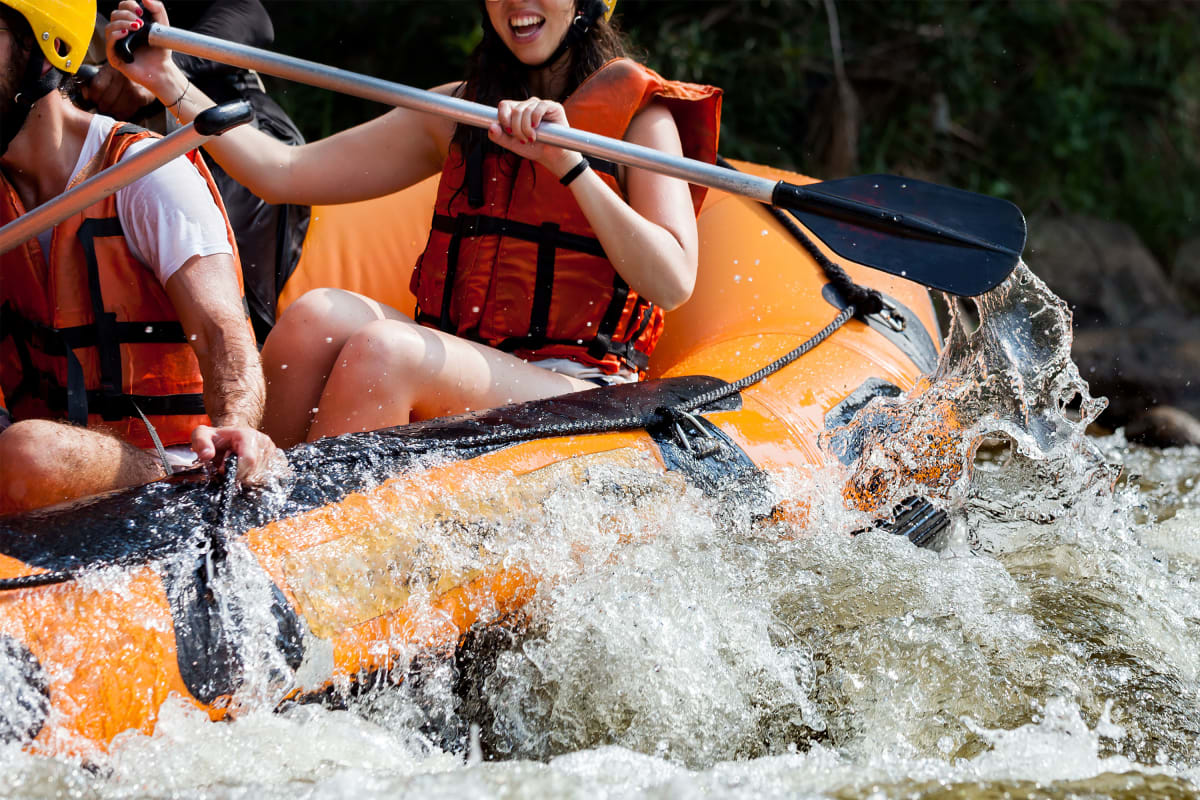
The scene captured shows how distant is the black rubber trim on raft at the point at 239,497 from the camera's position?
1328 millimetres

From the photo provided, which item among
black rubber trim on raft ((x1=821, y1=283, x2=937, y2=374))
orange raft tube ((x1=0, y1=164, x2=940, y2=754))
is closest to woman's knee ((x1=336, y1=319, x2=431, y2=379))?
orange raft tube ((x1=0, y1=164, x2=940, y2=754))

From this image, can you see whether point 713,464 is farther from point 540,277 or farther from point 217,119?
point 217,119

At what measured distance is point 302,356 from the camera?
5.84 ft

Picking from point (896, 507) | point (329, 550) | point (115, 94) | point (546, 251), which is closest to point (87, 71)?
point (115, 94)

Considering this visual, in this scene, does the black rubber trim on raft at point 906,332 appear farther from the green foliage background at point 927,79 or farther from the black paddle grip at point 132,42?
the green foliage background at point 927,79

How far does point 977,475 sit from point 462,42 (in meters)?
2.83

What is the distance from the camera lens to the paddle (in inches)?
68.7

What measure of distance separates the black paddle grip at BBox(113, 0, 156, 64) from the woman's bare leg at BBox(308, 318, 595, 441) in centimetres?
61

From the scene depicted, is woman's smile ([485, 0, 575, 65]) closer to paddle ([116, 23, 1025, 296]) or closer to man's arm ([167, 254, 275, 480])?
paddle ([116, 23, 1025, 296])

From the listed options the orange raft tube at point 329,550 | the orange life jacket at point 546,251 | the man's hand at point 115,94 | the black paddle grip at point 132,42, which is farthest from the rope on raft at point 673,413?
the man's hand at point 115,94

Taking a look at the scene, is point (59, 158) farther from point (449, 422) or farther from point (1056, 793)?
point (1056, 793)

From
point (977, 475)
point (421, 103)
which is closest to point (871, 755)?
point (977, 475)

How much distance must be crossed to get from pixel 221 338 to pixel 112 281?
0.22 metres

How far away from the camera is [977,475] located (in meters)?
2.30
